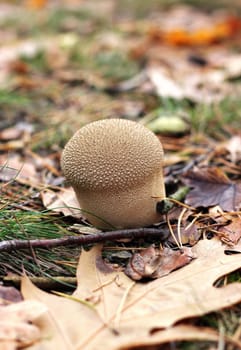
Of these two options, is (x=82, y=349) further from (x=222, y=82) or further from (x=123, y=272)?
(x=222, y=82)

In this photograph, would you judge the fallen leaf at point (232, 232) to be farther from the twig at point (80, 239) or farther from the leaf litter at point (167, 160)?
the twig at point (80, 239)

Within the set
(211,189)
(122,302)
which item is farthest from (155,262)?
(211,189)

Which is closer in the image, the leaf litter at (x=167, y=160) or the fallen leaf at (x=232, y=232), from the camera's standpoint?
the leaf litter at (x=167, y=160)

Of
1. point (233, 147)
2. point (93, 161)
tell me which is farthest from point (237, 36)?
point (93, 161)

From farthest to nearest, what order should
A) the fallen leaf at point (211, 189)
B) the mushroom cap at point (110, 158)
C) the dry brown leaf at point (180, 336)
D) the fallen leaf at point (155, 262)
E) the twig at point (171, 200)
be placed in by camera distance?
1. the fallen leaf at point (211, 189)
2. the twig at point (171, 200)
3. the mushroom cap at point (110, 158)
4. the fallen leaf at point (155, 262)
5. the dry brown leaf at point (180, 336)

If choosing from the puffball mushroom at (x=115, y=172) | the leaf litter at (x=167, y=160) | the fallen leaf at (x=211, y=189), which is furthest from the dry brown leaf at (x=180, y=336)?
the fallen leaf at (x=211, y=189)

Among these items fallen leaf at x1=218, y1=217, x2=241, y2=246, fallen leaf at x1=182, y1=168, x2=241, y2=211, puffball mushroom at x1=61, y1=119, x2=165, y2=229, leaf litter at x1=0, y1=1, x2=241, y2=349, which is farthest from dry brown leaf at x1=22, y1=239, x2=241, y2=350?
fallen leaf at x1=182, y1=168, x2=241, y2=211

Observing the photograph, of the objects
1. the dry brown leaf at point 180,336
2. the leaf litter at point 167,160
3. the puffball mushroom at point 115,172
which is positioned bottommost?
the leaf litter at point 167,160
